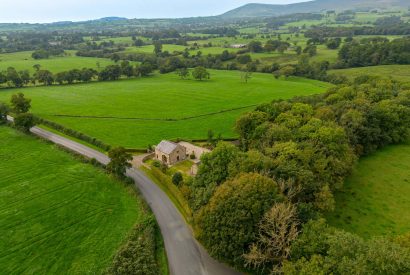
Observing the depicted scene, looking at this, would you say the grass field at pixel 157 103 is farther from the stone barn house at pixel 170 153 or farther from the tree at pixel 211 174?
the tree at pixel 211 174

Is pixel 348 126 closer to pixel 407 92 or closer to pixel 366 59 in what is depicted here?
pixel 407 92

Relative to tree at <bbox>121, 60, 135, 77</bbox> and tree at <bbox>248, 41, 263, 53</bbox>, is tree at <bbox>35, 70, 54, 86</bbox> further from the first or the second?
tree at <bbox>248, 41, 263, 53</bbox>

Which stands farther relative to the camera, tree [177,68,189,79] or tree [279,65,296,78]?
tree [177,68,189,79]

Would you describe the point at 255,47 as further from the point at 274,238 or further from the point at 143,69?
the point at 274,238

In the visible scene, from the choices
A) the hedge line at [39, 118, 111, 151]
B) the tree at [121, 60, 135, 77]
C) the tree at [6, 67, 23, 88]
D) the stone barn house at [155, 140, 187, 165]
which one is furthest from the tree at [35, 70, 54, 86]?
the stone barn house at [155, 140, 187, 165]

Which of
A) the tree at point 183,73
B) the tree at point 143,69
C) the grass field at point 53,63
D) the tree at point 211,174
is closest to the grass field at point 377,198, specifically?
the tree at point 211,174

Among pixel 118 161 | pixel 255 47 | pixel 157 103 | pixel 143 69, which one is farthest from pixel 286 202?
pixel 255 47
